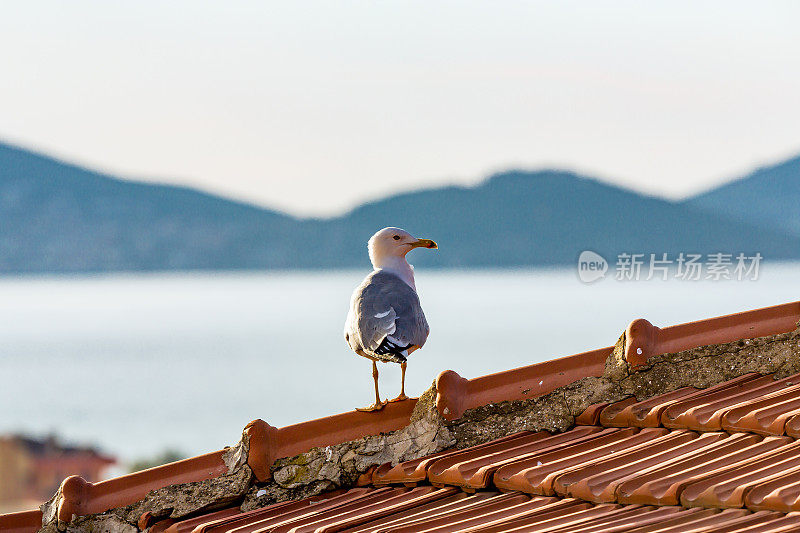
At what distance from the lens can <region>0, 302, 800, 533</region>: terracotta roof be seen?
3.49 metres

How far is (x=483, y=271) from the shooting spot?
3612 inches

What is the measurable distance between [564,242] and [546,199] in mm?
3981

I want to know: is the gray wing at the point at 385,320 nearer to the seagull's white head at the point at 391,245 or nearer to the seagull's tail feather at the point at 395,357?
the seagull's tail feather at the point at 395,357

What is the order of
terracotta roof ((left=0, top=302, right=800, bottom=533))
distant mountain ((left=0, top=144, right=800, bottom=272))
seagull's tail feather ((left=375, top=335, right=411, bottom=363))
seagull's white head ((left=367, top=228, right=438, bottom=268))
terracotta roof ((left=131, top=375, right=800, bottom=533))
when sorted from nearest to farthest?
terracotta roof ((left=131, top=375, right=800, bottom=533)) < terracotta roof ((left=0, top=302, right=800, bottom=533)) < seagull's tail feather ((left=375, top=335, right=411, bottom=363)) < seagull's white head ((left=367, top=228, right=438, bottom=268)) < distant mountain ((left=0, top=144, right=800, bottom=272))

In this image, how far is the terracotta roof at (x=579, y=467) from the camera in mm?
3486

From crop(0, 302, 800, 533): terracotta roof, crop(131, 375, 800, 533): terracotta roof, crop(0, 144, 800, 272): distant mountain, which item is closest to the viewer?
crop(131, 375, 800, 533): terracotta roof

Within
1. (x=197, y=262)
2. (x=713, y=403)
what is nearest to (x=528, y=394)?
(x=713, y=403)

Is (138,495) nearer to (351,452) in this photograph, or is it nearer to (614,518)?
(351,452)

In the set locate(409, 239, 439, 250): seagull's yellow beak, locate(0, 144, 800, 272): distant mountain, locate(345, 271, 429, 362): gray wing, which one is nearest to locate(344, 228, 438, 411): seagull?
locate(345, 271, 429, 362): gray wing

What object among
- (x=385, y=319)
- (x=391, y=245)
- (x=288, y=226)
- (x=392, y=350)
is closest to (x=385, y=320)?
(x=385, y=319)

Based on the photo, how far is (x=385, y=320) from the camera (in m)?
4.64

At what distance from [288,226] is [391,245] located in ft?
291

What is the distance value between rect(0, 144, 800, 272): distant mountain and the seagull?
71957 mm

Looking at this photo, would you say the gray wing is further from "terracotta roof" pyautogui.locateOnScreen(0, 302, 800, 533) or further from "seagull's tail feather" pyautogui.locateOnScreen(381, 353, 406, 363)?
"terracotta roof" pyautogui.locateOnScreen(0, 302, 800, 533)
